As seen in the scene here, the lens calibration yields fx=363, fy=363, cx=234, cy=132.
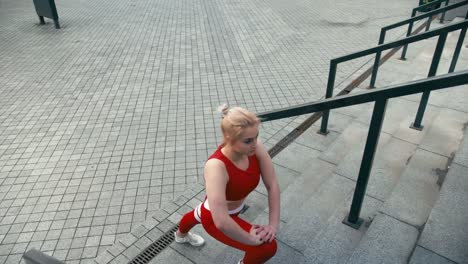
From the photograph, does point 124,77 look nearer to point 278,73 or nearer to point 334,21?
point 278,73

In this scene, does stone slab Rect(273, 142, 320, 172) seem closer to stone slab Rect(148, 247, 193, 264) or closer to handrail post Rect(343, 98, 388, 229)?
handrail post Rect(343, 98, 388, 229)

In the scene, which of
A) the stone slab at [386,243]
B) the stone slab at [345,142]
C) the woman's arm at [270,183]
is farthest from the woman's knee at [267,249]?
the stone slab at [345,142]

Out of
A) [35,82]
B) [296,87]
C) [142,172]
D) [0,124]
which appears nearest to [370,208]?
[142,172]

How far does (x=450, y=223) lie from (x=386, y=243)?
50cm

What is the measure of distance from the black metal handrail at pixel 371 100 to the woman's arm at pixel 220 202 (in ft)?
3.19

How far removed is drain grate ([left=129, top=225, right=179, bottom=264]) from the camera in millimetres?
3264

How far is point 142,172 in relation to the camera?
448cm

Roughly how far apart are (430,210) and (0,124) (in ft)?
19.7

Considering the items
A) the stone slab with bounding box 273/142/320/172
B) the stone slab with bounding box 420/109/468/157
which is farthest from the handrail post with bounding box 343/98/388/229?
the stone slab with bounding box 420/109/468/157

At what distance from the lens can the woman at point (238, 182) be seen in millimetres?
2070

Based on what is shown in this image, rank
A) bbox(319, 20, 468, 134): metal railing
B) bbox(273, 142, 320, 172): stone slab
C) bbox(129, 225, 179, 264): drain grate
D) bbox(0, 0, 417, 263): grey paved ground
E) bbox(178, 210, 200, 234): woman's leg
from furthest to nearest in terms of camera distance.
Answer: bbox(273, 142, 320, 172): stone slab, bbox(0, 0, 417, 263): grey paved ground, bbox(319, 20, 468, 134): metal railing, bbox(129, 225, 179, 264): drain grate, bbox(178, 210, 200, 234): woman's leg

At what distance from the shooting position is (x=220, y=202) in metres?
2.07

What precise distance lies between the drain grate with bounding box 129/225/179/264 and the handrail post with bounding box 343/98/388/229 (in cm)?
165

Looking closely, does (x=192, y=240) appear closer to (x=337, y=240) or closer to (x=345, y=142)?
(x=337, y=240)
